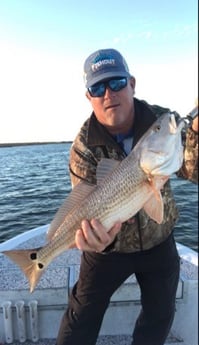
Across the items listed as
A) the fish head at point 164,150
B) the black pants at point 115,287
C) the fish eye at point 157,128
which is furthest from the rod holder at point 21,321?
the fish eye at point 157,128

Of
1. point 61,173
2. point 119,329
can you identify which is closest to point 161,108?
point 119,329

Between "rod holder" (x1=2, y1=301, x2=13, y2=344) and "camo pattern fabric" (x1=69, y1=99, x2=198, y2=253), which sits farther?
"rod holder" (x1=2, y1=301, x2=13, y2=344)

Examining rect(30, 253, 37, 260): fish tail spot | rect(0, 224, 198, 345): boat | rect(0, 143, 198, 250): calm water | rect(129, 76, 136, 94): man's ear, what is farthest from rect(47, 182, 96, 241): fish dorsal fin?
rect(0, 143, 198, 250): calm water

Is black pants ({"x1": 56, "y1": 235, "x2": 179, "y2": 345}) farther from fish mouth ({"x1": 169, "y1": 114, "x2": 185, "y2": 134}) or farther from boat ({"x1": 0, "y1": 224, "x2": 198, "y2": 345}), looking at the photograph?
fish mouth ({"x1": 169, "y1": 114, "x2": 185, "y2": 134})

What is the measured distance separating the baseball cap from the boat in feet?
6.80

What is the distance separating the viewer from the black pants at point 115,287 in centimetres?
330

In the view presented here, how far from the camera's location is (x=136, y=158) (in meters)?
2.60

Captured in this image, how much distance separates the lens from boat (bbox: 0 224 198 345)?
159 inches

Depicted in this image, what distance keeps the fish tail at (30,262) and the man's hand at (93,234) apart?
1.22 feet

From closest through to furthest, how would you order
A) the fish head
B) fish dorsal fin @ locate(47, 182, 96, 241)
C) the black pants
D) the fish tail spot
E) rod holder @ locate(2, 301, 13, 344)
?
the fish head → fish dorsal fin @ locate(47, 182, 96, 241) → the fish tail spot → the black pants → rod holder @ locate(2, 301, 13, 344)

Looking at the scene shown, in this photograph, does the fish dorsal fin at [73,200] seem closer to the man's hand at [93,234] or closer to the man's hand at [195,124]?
the man's hand at [93,234]

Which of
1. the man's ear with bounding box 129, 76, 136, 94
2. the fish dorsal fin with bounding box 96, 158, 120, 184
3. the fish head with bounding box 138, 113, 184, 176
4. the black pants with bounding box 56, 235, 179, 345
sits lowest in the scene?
the black pants with bounding box 56, 235, 179, 345

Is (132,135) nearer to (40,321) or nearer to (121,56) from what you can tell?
(121,56)

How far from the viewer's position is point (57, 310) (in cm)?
409
